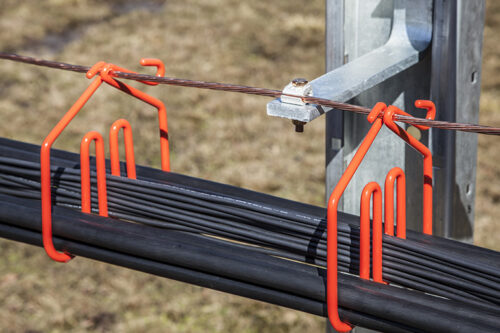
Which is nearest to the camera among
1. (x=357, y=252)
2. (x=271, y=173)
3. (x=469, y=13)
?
(x=357, y=252)

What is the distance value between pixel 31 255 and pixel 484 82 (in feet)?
13.7

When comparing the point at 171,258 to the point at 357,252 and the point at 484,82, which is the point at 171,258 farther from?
the point at 484,82

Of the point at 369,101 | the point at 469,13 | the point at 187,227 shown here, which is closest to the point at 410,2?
the point at 469,13

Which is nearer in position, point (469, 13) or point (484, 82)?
point (469, 13)

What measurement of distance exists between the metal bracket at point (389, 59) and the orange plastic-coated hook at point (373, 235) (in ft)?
0.79

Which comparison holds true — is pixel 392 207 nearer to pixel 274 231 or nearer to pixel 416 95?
pixel 274 231

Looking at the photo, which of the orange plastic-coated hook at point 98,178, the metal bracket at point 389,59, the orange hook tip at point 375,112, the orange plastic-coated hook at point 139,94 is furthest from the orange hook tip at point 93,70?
the orange hook tip at point 375,112

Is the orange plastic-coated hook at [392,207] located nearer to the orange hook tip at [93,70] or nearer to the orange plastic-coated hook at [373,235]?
the orange plastic-coated hook at [373,235]

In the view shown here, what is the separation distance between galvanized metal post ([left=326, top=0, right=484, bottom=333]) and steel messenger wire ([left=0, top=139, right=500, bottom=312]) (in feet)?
1.41

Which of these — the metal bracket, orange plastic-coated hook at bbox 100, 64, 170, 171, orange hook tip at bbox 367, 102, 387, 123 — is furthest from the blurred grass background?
orange hook tip at bbox 367, 102, 387, 123

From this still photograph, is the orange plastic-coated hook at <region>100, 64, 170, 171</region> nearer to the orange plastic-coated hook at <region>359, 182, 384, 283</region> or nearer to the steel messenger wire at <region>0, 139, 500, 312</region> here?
the steel messenger wire at <region>0, 139, 500, 312</region>

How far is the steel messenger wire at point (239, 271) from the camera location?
3.61 feet

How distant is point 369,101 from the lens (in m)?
1.70

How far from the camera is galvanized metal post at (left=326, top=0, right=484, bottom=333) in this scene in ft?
5.38
